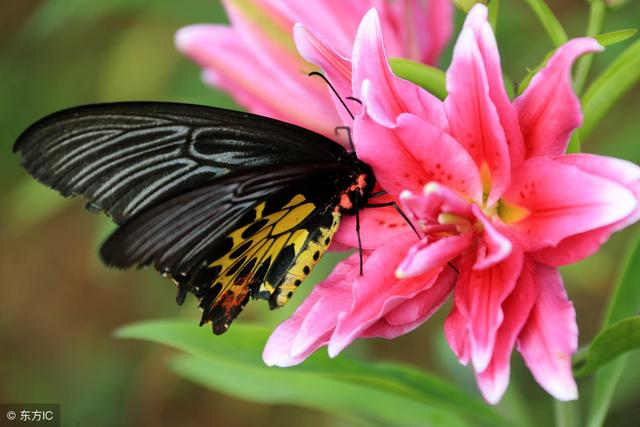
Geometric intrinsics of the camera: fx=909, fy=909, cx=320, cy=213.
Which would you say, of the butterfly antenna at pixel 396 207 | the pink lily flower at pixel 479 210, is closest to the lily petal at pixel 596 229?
the pink lily flower at pixel 479 210

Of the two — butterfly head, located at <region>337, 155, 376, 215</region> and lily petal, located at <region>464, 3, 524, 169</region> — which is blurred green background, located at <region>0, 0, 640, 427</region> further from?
lily petal, located at <region>464, 3, 524, 169</region>

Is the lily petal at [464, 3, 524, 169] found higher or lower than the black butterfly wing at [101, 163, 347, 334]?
higher

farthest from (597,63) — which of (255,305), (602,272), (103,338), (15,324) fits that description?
(15,324)

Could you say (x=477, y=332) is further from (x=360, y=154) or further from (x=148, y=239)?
(x=148, y=239)

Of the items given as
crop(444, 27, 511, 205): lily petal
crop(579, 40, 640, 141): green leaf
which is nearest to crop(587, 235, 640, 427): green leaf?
crop(579, 40, 640, 141): green leaf

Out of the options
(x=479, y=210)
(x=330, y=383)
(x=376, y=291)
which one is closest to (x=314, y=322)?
(x=376, y=291)

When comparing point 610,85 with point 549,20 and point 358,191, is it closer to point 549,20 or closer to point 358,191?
point 549,20

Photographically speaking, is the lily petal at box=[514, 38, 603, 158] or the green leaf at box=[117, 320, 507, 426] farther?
the green leaf at box=[117, 320, 507, 426]
